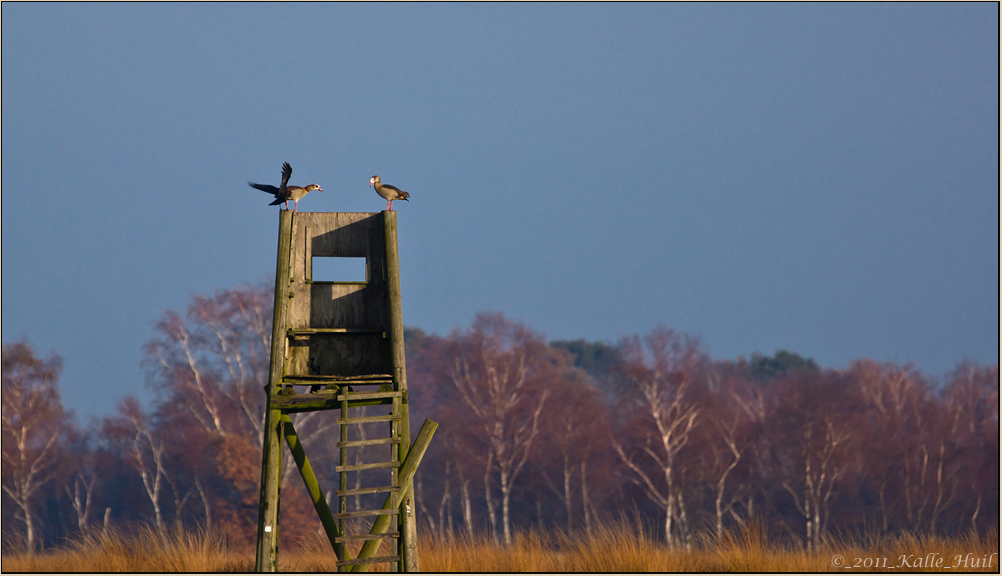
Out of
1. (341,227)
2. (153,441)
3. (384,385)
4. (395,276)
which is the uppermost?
(341,227)

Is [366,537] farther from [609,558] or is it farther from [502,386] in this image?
[502,386]

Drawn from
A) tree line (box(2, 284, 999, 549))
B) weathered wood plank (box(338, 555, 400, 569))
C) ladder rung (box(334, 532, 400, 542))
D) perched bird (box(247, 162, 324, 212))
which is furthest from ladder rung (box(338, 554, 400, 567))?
tree line (box(2, 284, 999, 549))

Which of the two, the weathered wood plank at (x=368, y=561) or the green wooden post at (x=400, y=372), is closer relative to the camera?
the weathered wood plank at (x=368, y=561)

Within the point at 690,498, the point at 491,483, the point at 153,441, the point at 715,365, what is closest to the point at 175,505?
the point at 153,441

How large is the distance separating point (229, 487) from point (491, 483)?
1672 cm

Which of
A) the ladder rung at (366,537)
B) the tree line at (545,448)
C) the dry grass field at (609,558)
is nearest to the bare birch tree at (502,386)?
the tree line at (545,448)

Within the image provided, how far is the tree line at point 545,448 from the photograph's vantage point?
48.2 m

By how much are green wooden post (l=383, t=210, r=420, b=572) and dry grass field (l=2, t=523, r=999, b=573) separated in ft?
5.49

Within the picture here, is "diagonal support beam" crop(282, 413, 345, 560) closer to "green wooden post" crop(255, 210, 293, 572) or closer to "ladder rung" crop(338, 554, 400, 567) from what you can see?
"green wooden post" crop(255, 210, 293, 572)

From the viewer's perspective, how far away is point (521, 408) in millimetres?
53656

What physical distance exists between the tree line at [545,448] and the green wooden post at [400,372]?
3368 centimetres

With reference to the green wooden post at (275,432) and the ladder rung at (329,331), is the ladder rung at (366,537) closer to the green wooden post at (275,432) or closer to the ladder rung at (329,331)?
the green wooden post at (275,432)

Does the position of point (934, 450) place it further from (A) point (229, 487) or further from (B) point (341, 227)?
(B) point (341, 227)

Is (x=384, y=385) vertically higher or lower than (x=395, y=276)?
lower
